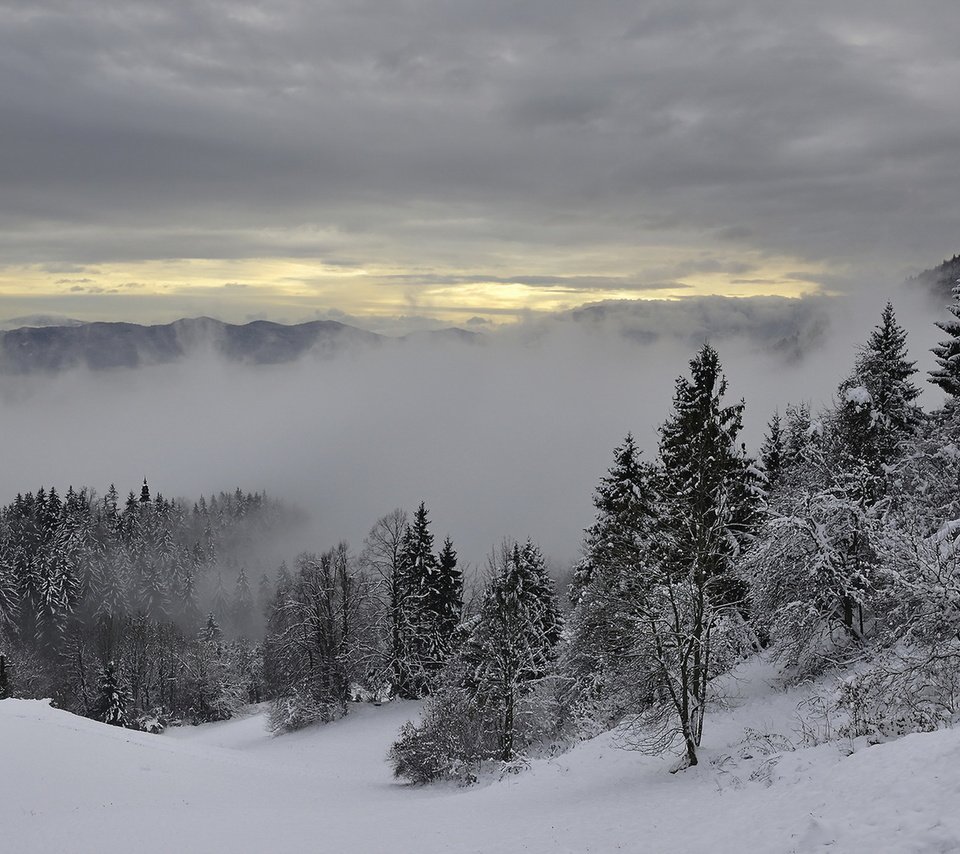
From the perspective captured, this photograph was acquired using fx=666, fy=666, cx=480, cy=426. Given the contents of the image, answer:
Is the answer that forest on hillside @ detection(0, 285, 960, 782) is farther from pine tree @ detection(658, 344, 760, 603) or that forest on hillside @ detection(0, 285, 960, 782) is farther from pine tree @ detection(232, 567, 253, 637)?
pine tree @ detection(232, 567, 253, 637)

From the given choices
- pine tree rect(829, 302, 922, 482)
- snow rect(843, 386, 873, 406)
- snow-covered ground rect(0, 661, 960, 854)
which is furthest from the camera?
pine tree rect(829, 302, 922, 482)

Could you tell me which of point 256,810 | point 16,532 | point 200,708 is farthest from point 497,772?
point 16,532

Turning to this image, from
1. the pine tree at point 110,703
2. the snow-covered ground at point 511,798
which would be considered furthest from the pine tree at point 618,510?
the pine tree at point 110,703

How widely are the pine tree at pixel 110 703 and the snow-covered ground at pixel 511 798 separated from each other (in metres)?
22.6

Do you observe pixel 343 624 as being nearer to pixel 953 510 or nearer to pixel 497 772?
pixel 497 772

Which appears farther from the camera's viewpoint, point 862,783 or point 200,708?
point 200,708

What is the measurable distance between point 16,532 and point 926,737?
13369 centimetres

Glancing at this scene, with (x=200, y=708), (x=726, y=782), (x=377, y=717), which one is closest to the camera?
(x=726, y=782)

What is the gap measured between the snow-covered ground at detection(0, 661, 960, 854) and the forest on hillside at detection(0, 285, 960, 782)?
67.1 inches

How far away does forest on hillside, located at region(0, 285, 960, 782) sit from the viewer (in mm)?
19234

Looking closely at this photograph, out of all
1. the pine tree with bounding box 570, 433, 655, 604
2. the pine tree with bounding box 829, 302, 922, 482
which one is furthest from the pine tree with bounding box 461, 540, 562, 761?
the pine tree with bounding box 829, 302, 922, 482

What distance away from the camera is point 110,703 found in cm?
5459

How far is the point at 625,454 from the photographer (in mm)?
34094

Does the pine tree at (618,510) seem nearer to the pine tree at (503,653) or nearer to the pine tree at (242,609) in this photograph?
the pine tree at (503,653)
